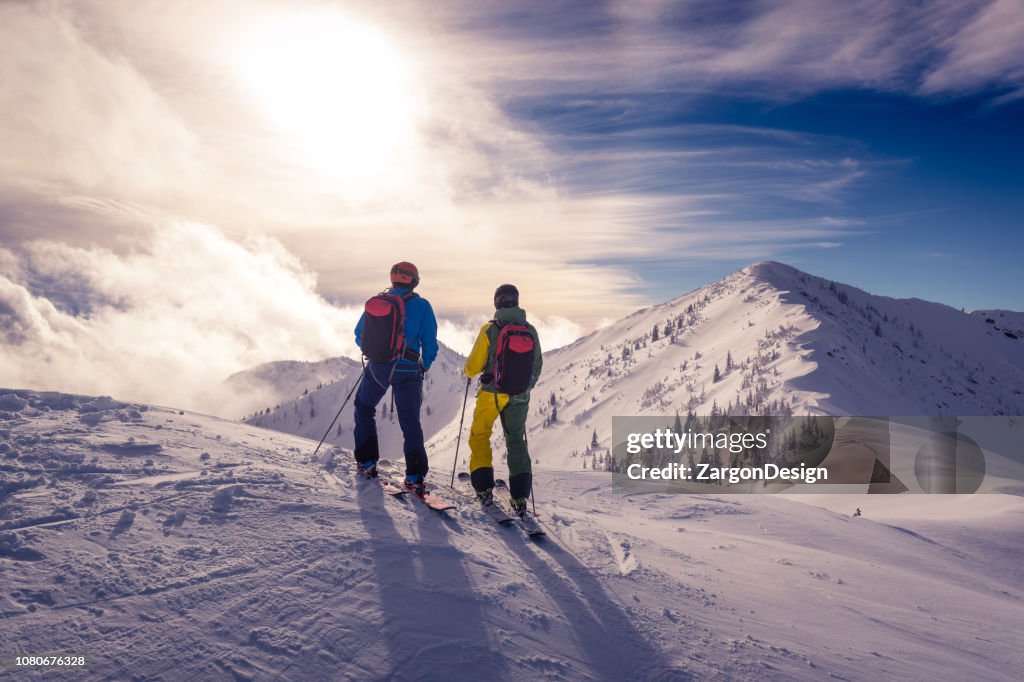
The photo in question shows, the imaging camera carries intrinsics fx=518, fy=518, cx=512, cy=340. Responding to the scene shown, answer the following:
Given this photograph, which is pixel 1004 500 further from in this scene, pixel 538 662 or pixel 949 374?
pixel 949 374

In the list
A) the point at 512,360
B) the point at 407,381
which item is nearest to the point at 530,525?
the point at 512,360

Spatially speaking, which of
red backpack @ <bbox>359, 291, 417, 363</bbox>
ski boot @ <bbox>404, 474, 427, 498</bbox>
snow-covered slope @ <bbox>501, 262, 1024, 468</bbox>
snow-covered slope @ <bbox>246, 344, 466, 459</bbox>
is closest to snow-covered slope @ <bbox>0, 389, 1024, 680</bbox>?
ski boot @ <bbox>404, 474, 427, 498</bbox>

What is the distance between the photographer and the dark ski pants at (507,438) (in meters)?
6.87

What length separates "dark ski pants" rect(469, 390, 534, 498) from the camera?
6.87 meters

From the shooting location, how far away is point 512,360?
22.0 ft

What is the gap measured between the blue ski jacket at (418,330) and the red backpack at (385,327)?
125 mm

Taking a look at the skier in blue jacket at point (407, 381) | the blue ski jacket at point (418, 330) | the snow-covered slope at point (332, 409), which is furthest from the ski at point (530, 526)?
the snow-covered slope at point (332, 409)

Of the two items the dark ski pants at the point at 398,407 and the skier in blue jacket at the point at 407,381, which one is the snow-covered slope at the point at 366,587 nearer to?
the dark ski pants at the point at 398,407

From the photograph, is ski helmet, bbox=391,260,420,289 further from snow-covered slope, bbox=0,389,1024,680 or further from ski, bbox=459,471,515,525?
ski, bbox=459,471,515,525

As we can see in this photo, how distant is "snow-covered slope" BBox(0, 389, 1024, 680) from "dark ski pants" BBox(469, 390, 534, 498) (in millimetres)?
480

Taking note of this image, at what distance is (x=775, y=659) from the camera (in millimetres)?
4020

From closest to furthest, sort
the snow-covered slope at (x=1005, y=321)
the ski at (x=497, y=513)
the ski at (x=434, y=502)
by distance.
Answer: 1. the ski at (x=434, y=502)
2. the ski at (x=497, y=513)
3. the snow-covered slope at (x=1005, y=321)

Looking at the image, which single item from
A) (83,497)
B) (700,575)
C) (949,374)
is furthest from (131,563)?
(949,374)

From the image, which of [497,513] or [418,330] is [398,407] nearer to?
[418,330]
